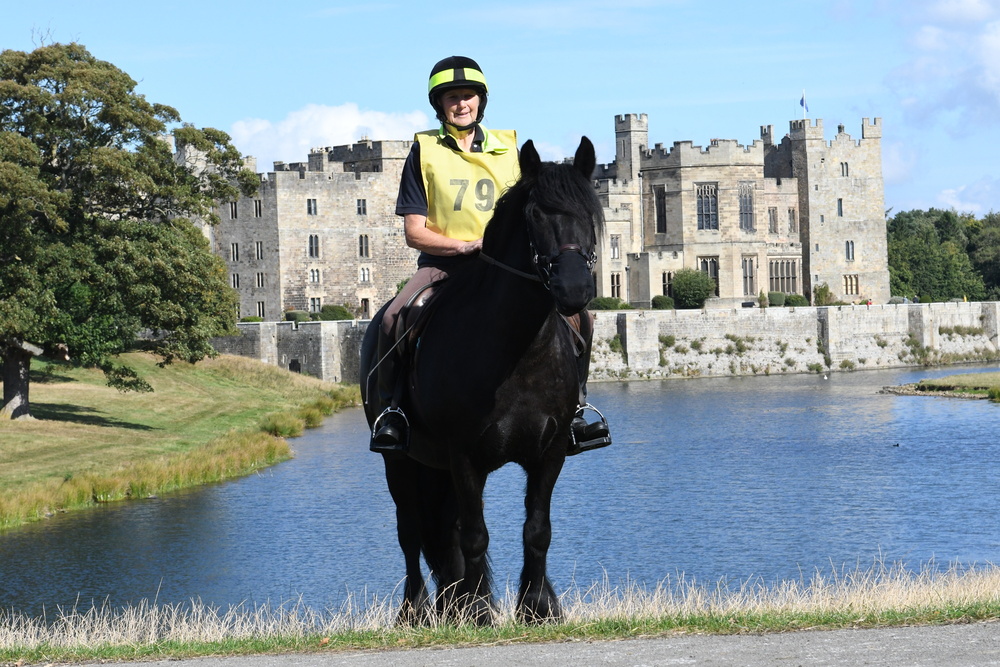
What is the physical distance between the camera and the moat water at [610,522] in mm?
19594

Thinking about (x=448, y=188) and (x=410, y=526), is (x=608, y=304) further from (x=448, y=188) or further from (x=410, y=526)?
(x=448, y=188)

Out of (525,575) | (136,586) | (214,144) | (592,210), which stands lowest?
(136,586)

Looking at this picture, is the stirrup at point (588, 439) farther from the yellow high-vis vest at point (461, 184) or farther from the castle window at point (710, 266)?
the castle window at point (710, 266)

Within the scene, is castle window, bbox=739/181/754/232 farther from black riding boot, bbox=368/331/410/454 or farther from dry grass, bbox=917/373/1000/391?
black riding boot, bbox=368/331/410/454

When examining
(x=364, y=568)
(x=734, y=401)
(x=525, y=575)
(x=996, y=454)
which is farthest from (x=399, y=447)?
(x=734, y=401)

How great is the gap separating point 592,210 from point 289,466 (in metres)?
26.6

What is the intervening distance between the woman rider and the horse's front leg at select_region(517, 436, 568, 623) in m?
0.54

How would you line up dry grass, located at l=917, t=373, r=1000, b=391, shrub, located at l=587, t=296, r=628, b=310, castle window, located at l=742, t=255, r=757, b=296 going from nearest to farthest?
dry grass, located at l=917, t=373, r=1000, b=391, shrub, located at l=587, t=296, r=628, b=310, castle window, located at l=742, t=255, r=757, b=296

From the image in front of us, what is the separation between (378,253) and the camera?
7575cm

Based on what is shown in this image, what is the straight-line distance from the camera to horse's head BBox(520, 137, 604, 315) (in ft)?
21.4

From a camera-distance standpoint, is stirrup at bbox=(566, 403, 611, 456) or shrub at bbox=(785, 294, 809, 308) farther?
shrub at bbox=(785, 294, 809, 308)

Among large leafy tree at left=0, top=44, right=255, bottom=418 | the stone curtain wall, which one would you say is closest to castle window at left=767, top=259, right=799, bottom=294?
the stone curtain wall

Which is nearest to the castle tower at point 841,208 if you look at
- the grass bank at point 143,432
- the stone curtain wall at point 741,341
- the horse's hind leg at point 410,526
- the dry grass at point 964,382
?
the stone curtain wall at point 741,341

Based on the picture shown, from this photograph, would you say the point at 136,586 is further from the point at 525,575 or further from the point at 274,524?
the point at 525,575
